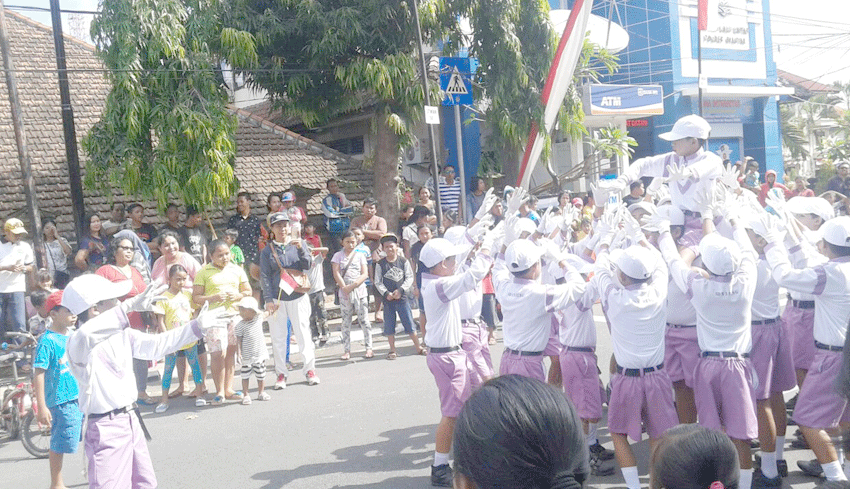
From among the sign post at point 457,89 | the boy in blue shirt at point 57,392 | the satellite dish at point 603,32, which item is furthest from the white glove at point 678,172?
the satellite dish at point 603,32

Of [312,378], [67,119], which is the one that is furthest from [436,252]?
[67,119]

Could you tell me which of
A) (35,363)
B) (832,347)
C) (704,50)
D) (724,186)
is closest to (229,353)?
(35,363)

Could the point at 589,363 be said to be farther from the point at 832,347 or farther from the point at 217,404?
the point at 217,404

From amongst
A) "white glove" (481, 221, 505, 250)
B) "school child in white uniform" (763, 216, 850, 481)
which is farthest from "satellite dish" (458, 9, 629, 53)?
"school child in white uniform" (763, 216, 850, 481)

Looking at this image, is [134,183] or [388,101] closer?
[134,183]

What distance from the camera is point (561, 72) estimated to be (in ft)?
44.4

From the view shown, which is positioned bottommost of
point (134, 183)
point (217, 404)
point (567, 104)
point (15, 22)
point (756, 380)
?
point (217, 404)

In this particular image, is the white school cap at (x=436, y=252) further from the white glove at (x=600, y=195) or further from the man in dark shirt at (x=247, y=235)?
the man in dark shirt at (x=247, y=235)

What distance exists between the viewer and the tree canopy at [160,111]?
11836 millimetres

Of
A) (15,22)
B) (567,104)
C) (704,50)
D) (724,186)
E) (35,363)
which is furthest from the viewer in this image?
(704,50)

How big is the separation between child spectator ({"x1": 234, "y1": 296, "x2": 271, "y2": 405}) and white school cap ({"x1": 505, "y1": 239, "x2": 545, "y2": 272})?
377 centimetres

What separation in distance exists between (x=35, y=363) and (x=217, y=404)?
9.41ft

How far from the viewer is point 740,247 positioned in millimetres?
5543

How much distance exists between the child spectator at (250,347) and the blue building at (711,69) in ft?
55.0
